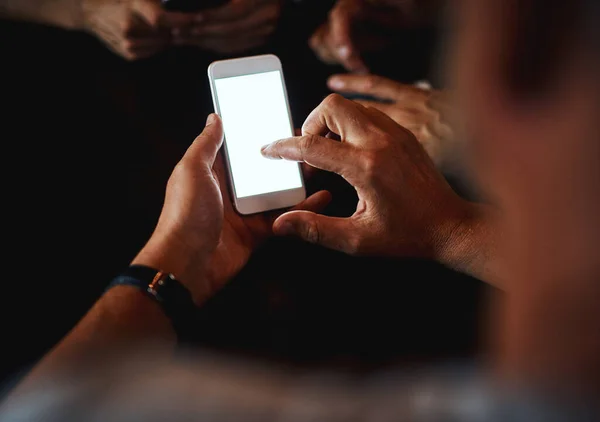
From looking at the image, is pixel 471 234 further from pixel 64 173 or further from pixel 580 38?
pixel 64 173

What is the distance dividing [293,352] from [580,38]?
1.88ft

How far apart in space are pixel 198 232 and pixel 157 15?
0.63 metres

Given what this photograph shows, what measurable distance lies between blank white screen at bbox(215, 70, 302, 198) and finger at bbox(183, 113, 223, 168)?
1.4 inches

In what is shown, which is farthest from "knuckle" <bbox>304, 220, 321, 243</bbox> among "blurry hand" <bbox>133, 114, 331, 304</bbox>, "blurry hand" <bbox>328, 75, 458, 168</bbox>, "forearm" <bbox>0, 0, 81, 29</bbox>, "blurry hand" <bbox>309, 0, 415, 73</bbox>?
"forearm" <bbox>0, 0, 81, 29</bbox>

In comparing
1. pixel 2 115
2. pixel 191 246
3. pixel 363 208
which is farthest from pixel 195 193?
pixel 2 115

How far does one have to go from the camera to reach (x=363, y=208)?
3.06 feet

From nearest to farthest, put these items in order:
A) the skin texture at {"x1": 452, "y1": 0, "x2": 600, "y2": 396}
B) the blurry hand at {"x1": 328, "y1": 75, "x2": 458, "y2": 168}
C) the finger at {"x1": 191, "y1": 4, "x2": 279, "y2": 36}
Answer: the skin texture at {"x1": 452, "y1": 0, "x2": 600, "y2": 396}, the blurry hand at {"x1": 328, "y1": 75, "x2": 458, "y2": 168}, the finger at {"x1": 191, "y1": 4, "x2": 279, "y2": 36}

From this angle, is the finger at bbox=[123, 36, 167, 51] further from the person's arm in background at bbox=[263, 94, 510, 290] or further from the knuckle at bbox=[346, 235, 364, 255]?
the knuckle at bbox=[346, 235, 364, 255]

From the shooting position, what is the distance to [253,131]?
3.34 feet

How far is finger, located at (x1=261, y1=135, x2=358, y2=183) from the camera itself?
92 cm

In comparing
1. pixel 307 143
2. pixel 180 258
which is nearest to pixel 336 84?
pixel 307 143

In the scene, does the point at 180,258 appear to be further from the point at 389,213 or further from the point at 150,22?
the point at 150,22

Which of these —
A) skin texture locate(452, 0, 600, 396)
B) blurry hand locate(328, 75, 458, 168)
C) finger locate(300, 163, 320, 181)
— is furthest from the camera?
blurry hand locate(328, 75, 458, 168)

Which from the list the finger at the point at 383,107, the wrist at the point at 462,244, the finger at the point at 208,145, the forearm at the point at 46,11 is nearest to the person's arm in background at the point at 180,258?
the finger at the point at 208,145
